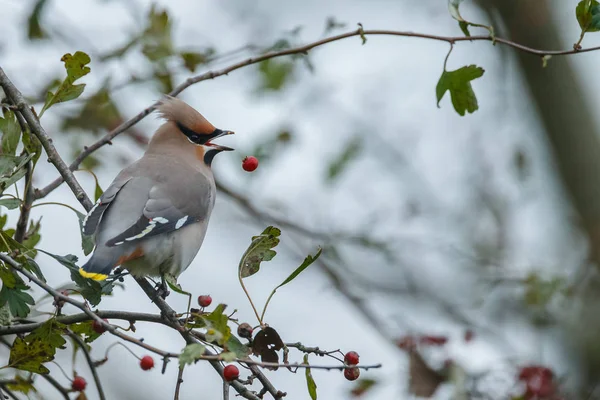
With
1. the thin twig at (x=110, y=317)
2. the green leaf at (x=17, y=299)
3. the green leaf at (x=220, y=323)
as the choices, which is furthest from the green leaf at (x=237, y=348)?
the green leaf at (x=17, y=299)

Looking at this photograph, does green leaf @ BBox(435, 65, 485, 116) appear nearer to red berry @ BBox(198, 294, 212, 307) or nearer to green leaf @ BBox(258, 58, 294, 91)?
red berry @ BBox(198, 294, 212, 307)

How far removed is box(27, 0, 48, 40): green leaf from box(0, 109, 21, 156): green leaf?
1679mm

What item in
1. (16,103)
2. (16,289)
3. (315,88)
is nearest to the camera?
(16,289)

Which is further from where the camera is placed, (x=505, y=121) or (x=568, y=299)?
(x=505, y=121)

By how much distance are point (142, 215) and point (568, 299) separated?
256 centimetres

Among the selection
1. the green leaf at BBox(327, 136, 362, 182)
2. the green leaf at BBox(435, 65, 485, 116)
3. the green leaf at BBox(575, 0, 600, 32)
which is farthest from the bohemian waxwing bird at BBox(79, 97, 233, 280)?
the green leaf at BBox(327, 136, 362, 182)

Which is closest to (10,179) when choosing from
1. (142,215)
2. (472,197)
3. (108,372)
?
(142,215)

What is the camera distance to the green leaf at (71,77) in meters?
2.84

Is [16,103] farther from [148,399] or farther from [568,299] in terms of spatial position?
[148,399]

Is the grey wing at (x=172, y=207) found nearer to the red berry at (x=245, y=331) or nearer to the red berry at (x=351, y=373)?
the red berry at (x=245, y=331)

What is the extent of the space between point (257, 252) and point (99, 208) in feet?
2.13

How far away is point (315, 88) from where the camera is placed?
301 inches

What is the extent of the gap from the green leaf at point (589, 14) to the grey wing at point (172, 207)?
1.44m

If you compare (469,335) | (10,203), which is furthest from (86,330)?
(469,335)
